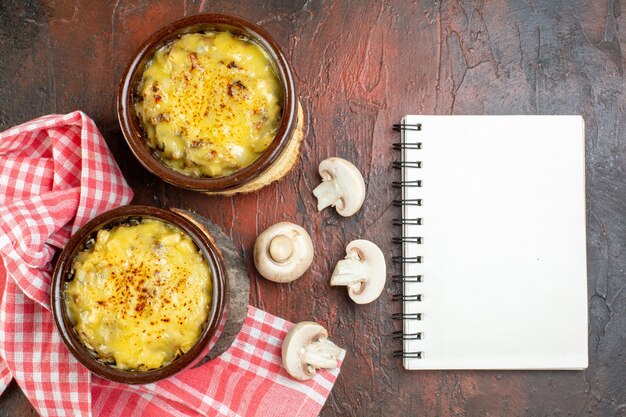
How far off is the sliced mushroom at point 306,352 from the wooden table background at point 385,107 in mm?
139

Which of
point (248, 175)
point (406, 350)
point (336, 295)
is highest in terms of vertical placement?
point (248, 175)

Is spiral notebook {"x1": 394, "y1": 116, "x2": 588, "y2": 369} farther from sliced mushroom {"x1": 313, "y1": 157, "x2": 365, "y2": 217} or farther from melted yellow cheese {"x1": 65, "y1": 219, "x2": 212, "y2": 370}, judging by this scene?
melted yellow cheese {"x1": 65, "y1": 219, "x2": 212, "y2": 370}

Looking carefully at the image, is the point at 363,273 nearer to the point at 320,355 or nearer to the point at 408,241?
the point at 408,241

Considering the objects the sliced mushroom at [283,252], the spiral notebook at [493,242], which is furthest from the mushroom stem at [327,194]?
the spiral notebook at [493,242]

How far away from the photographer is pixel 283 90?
2227 mm

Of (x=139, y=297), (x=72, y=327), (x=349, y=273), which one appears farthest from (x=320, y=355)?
(x=72, y=327)

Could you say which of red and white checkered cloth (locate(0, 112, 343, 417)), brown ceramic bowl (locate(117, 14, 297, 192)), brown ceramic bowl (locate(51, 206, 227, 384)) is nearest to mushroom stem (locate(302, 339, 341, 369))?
red and white checkered cloth (locate(0, 112, 343, 417))

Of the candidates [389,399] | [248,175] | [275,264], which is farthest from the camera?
[389,399]

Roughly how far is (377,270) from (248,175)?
2.14 feet

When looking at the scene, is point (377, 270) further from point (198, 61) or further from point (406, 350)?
point (198, 61)

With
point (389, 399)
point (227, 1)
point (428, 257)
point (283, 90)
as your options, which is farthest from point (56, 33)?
point (389, 399)

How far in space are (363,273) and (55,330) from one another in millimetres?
1108

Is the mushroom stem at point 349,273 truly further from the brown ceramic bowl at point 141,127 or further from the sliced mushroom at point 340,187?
the brown ceramic bowl at point 141,127

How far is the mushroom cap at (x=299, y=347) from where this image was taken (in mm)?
2459
